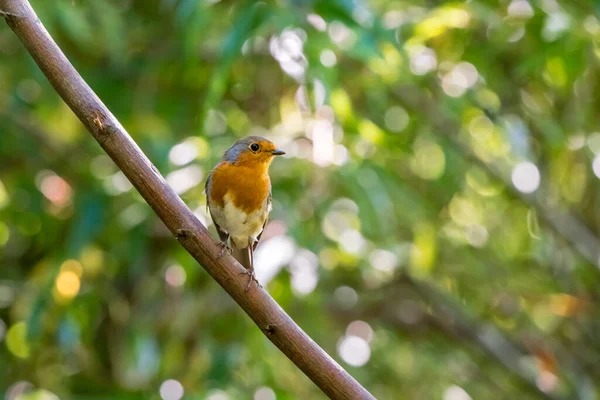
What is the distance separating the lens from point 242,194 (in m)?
3.29

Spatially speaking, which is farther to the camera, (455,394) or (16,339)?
(455,394)

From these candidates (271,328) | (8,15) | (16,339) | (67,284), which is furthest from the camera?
(16,339)

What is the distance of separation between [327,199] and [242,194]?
1.74ft

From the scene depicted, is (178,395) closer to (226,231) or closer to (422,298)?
(226,231)

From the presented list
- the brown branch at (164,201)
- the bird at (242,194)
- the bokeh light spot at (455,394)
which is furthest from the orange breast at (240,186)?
the bokeh light spot at (455,394)

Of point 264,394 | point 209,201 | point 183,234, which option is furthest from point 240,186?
point 183,234

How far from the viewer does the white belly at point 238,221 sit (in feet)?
10.7

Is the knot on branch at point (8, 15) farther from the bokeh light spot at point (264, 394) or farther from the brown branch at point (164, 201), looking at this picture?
the bokeh light spot at point (264, 394)

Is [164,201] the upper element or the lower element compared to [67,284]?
upper

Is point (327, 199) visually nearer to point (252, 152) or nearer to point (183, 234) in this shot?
point (252, 152)

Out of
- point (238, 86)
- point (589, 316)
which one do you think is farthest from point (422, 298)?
point (238, 86)

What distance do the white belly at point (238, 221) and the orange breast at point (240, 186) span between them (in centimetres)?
2

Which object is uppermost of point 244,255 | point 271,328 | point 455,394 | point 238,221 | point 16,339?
point 271,328

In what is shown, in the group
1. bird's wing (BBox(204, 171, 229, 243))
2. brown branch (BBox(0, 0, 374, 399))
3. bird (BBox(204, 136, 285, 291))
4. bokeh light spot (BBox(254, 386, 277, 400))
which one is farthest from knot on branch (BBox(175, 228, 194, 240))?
bokeh light spot (BBox(254, 386, 277, 400))
